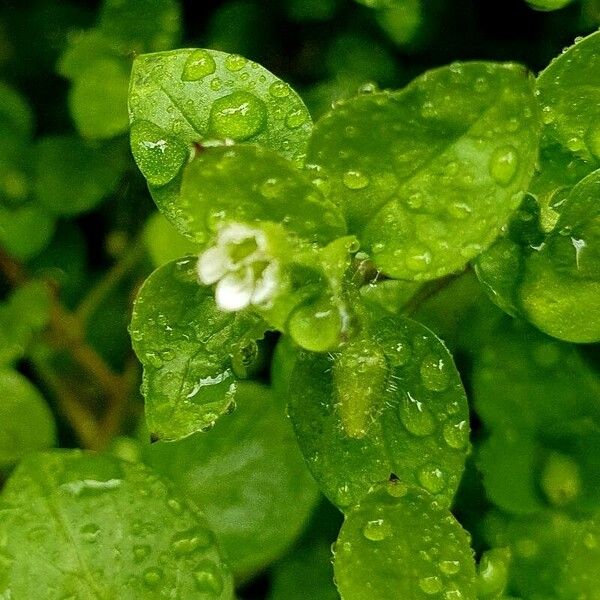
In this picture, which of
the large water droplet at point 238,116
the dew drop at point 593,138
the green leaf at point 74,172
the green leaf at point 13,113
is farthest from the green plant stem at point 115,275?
the dew drop at point 593,138

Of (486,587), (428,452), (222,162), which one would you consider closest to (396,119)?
(222,162)

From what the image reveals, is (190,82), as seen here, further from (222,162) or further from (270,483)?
(270,483)

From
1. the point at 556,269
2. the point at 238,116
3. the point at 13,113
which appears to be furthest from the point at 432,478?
the point at 13,113

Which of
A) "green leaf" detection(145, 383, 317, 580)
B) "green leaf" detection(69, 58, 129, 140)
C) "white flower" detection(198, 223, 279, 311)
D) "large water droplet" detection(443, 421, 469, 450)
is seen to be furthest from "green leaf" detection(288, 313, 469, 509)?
"green leaf" detection(69, 58, 129, 140)

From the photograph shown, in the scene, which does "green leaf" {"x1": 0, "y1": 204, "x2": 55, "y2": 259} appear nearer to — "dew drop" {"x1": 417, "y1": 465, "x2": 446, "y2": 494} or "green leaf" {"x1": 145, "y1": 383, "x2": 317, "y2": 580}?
"green leaf" {"x1": 145, "y1": 383, "x2": 317, "y2": 580}

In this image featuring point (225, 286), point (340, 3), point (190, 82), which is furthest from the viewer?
point (340, 3)

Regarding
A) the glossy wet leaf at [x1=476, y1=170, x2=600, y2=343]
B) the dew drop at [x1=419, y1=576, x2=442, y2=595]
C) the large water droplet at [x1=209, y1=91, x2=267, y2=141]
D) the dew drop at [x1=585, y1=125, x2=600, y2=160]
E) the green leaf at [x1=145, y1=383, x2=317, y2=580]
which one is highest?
the large water droplet at [x1=209, y1=91, x2=267, y2=141]

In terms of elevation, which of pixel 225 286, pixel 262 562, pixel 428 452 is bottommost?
pixel 262 562
